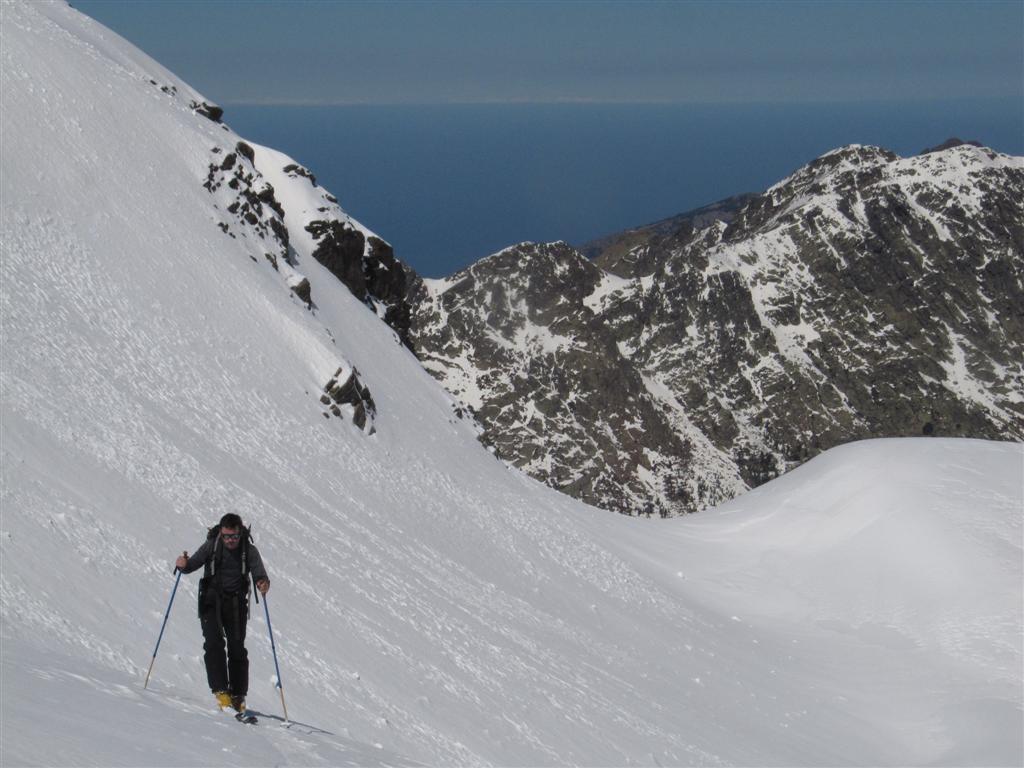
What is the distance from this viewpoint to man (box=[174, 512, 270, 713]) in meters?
11.5

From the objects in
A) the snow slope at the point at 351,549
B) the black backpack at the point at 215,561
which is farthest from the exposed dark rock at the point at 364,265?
the black backpack at the point at 215,561

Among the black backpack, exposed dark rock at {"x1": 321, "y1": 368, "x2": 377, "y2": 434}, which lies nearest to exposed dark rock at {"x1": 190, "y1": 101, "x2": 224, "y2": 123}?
exposed dark rock at {"x1": 321, "y1": 368, "x2": 377, "y2": 434}

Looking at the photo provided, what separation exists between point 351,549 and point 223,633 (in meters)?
15.9

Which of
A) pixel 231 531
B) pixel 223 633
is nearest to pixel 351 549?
pixel 223 633

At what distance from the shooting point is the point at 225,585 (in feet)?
37.9

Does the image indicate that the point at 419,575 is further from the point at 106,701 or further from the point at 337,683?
the point at 106,701

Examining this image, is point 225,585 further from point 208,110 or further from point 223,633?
point 208,110

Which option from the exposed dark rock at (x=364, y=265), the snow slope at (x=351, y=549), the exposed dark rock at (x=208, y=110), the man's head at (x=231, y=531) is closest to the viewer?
the man's head at (x=231, y=531)

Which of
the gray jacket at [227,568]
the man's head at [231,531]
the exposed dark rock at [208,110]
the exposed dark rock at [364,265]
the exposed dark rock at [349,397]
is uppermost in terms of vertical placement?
the exposed dark rock at [208,110]

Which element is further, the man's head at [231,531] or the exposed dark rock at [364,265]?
the exposed dark rock at [364,265]

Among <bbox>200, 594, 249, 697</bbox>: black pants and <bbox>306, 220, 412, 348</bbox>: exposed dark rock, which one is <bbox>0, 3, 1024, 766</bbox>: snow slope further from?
<bbox>306, 220, 412, 348</bbox>: exposed dark rock

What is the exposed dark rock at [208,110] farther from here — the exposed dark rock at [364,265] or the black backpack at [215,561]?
the black backpack at [215,561]

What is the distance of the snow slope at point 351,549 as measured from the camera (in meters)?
16.1

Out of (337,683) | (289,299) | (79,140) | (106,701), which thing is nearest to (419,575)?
(337,683)
